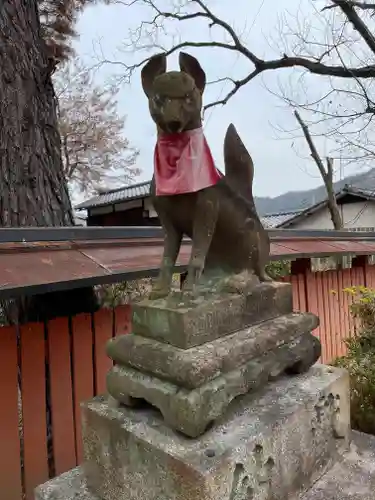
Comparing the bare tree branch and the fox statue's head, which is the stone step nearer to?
the fox statue's head

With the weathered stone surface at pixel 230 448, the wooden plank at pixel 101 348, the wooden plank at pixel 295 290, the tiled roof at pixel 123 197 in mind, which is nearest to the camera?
the weathered stone surface at pixel 230 448

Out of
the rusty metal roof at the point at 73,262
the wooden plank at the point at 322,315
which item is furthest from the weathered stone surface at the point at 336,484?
the wooden plank at the point at 322,315

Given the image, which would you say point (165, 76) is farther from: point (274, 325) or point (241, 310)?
point (274, 325)

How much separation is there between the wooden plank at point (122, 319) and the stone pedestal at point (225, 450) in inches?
36.6

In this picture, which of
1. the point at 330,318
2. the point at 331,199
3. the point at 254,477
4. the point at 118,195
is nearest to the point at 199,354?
the point at 254,477

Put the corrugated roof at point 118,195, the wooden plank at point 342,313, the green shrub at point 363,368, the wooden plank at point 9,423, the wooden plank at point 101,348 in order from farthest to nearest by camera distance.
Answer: the corrugated roof at point 118,195, the wooden plank at point 342,313, the green shrub at point 363,368, the wooden plank at point 101,348, the wooden plank at point 9,423

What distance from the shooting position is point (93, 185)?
18.1 metres

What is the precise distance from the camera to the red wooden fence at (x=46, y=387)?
2082 millimetres

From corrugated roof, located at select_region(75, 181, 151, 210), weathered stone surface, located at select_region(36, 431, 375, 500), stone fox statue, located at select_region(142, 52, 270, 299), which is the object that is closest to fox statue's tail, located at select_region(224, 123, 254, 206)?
stone fox statue, located at select_region(142, 52, 270, 299)

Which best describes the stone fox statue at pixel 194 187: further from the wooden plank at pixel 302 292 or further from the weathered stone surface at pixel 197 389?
the wooden plank at pixel 302 292

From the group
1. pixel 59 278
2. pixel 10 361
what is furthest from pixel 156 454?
pixel 10 361

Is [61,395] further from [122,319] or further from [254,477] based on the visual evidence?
[254,477]

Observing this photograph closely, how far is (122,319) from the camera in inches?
107

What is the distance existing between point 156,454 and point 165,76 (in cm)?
140
